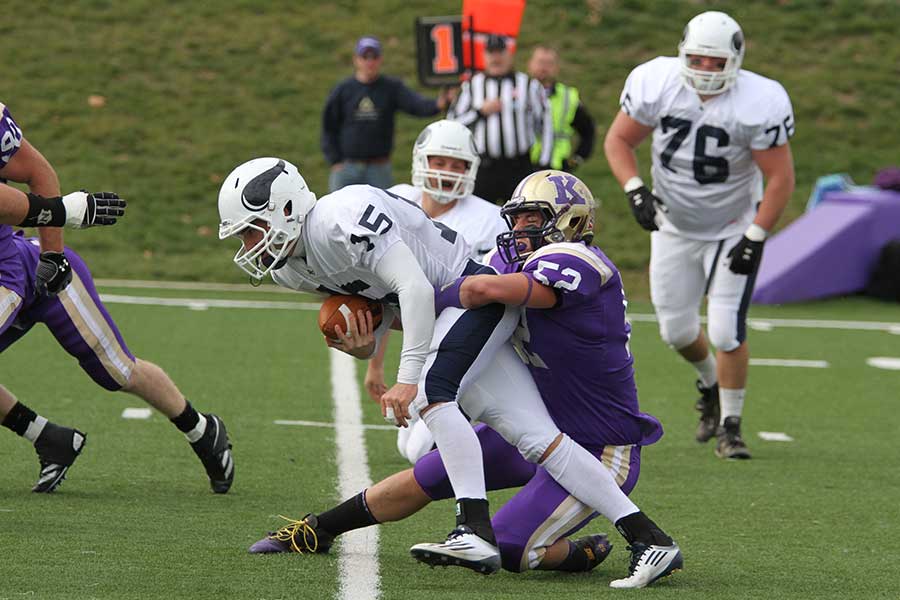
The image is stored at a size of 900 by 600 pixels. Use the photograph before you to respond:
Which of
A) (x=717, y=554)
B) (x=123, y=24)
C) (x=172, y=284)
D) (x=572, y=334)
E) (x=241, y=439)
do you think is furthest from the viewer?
(x=123, y=24)

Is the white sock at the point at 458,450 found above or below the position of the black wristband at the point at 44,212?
below

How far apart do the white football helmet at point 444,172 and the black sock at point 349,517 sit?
166 centimetres

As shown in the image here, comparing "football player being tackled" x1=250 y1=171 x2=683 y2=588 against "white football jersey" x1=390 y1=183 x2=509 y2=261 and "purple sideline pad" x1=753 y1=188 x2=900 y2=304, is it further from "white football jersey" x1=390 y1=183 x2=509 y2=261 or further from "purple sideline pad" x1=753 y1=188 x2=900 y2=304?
"purple sideline pad" x1=753 y1=188 x2=900 y2=304

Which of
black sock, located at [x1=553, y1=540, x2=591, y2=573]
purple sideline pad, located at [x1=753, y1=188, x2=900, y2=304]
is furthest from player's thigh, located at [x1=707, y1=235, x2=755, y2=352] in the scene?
purple sideline pad, located at [x1=753, y1=188, x2=900, y2=304]

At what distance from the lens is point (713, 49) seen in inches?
240

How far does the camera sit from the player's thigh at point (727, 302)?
20.3ft

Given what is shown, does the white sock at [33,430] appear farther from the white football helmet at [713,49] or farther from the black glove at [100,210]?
the white football helmet at [713,49]

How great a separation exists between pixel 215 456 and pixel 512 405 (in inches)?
54.6

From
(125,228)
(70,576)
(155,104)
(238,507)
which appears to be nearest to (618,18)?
(155,104)

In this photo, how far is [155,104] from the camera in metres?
15.8

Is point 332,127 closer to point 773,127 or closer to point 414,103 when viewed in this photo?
point 414,103

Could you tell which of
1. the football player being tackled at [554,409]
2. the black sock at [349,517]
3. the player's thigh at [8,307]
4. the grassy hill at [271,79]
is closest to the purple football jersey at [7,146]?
the player's thigh at [8,307]

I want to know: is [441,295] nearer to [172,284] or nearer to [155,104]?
[172,284]

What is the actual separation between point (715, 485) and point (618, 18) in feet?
40.9
